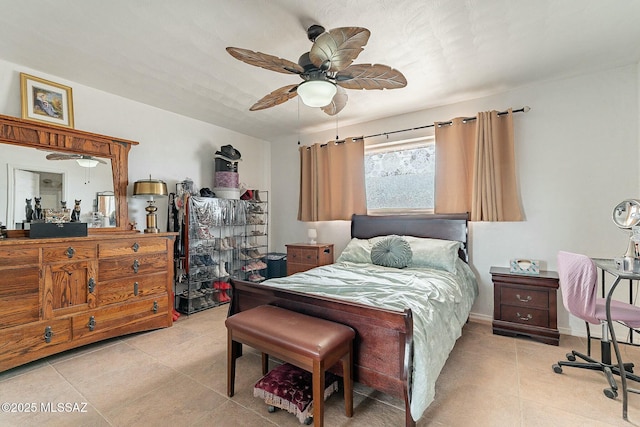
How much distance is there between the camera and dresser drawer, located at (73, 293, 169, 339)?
2.62 metres

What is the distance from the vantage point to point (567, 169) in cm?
299

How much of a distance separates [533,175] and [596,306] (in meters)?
1.51

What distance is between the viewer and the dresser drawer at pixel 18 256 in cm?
222

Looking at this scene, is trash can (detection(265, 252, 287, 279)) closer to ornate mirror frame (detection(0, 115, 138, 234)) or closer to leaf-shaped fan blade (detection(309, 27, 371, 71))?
ornate mirror frame (detection(0, 115, 138, 234))

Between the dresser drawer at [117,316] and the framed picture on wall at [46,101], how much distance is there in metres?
1.96

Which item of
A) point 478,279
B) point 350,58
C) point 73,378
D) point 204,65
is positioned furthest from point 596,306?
point 73,378

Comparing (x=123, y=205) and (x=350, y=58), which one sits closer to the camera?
(x=350, y=58)

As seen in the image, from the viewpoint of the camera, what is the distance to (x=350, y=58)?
179cm

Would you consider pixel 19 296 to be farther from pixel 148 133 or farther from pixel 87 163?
pixel 148 133

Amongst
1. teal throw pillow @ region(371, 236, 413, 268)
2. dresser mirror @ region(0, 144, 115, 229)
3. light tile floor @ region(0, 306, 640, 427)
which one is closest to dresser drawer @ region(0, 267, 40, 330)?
light tile floor @ region(0, 306, 640, 427)

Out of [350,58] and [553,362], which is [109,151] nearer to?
[350,58]

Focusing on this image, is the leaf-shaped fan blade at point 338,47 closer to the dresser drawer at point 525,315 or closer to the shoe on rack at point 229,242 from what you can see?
the dresser drawer at point 525,315

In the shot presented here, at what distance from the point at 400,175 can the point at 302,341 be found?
9.85ft

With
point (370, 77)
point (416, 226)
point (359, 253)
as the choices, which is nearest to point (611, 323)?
point (416, 226)
